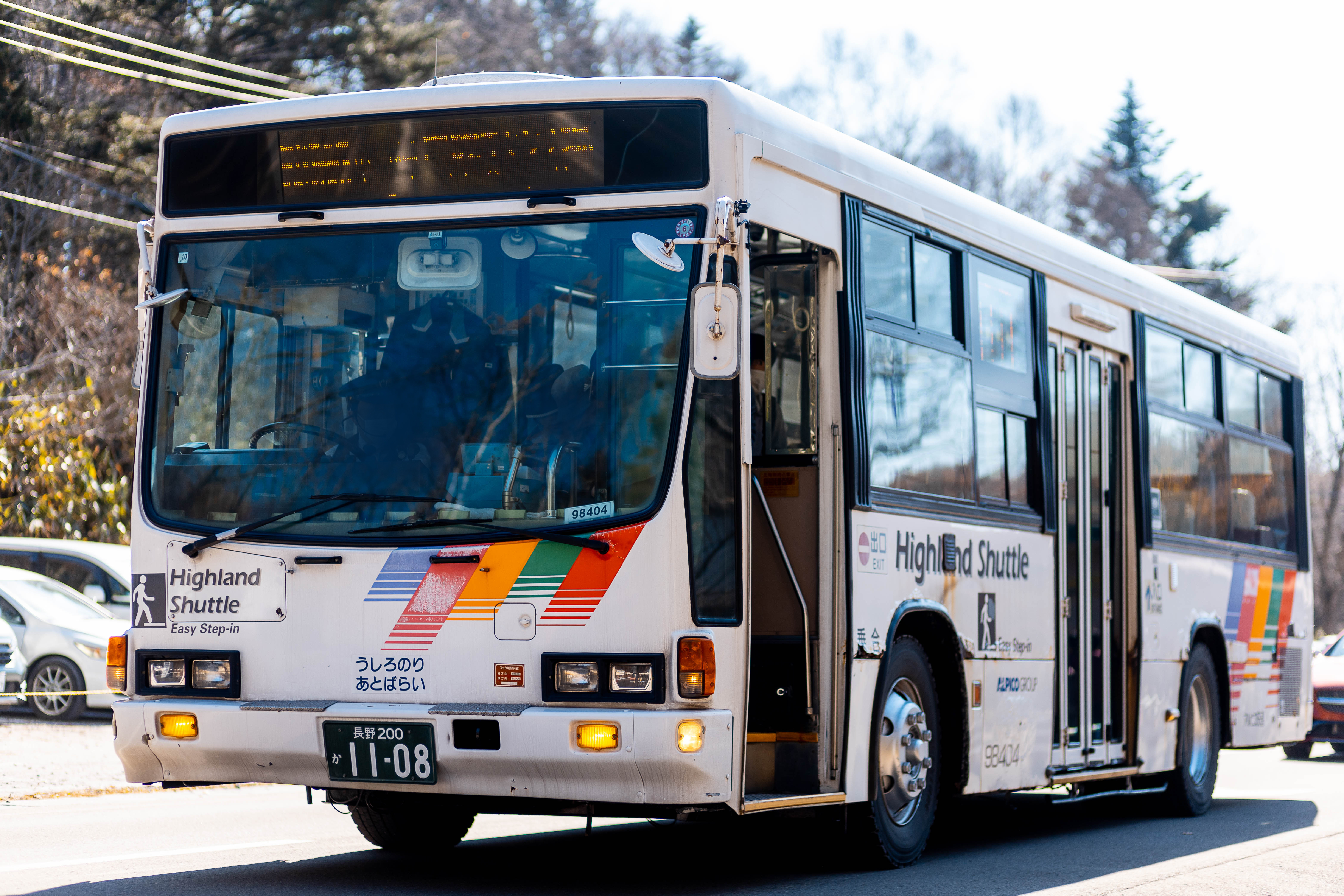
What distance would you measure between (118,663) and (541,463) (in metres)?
2.07

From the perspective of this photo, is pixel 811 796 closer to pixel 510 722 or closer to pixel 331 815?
pixel 510 722

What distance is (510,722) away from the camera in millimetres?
6844

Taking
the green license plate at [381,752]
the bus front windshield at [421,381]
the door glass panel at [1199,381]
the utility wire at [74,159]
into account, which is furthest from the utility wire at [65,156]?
the green license plate at [381,752]

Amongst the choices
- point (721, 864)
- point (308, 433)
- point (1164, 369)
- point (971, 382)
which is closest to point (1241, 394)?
point (1164, 369)

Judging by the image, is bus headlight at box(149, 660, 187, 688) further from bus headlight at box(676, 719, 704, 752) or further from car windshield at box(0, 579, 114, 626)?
car windshield at box(0, 579, 114, 626)

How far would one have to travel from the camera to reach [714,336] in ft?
22.4

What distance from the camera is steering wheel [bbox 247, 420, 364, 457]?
7.20 m

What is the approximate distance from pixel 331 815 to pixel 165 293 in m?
4.77

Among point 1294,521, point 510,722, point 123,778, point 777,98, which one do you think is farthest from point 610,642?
point 777,98

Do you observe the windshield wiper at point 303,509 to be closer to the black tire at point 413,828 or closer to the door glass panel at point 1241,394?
the black tire at point 413,828

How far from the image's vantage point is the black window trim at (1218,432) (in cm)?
1163

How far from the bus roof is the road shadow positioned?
122 inches

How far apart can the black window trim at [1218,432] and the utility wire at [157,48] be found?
14913mm

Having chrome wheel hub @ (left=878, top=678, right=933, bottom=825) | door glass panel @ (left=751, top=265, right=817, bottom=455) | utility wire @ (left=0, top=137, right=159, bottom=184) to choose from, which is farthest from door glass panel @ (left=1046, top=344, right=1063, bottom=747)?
utility wire @ (left=0, top=137, right=159, bottom=184)
